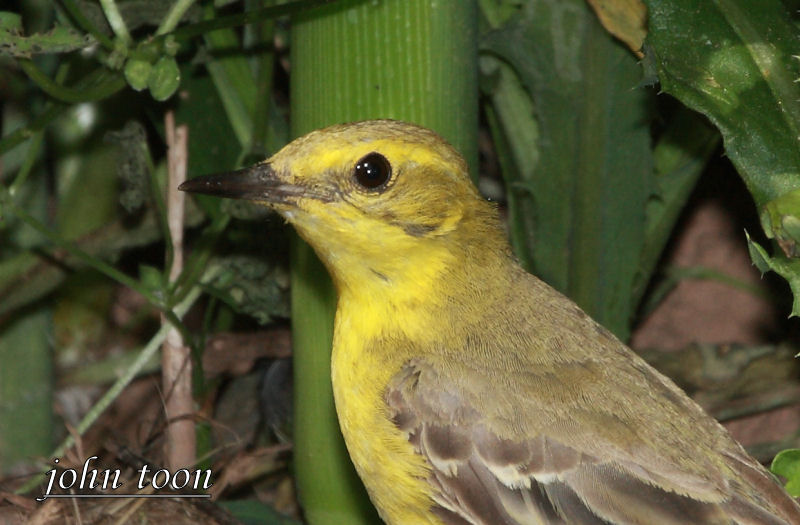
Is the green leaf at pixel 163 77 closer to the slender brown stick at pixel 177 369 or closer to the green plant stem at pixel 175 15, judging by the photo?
the green plant stem at pixel 175 15

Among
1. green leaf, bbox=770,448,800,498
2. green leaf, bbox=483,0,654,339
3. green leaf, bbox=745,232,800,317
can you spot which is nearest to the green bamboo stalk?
green leaf, bbox=483,0,654,339

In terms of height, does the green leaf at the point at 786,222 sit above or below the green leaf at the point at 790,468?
above

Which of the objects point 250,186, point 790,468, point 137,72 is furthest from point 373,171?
point 790,468

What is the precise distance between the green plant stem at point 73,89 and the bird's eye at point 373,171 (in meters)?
1.07

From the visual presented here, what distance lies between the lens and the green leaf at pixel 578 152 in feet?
13.0

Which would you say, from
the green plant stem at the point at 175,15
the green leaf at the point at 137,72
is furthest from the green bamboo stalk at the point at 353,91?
the green leaf at the point at 137,72

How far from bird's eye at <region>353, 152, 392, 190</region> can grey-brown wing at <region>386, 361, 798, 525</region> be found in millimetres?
464

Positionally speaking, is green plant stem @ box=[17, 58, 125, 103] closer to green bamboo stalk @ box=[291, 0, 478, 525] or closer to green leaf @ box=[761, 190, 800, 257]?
green bamboo stalk @ box=[291, 0, 478, 525]

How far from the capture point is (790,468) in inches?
117

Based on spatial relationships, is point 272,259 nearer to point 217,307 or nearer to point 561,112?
point 217,307

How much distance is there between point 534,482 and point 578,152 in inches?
61.7

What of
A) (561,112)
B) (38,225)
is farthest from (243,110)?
(561,112)

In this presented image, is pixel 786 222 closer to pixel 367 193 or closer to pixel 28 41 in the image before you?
pixel 367 193

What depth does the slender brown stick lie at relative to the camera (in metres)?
3.94
